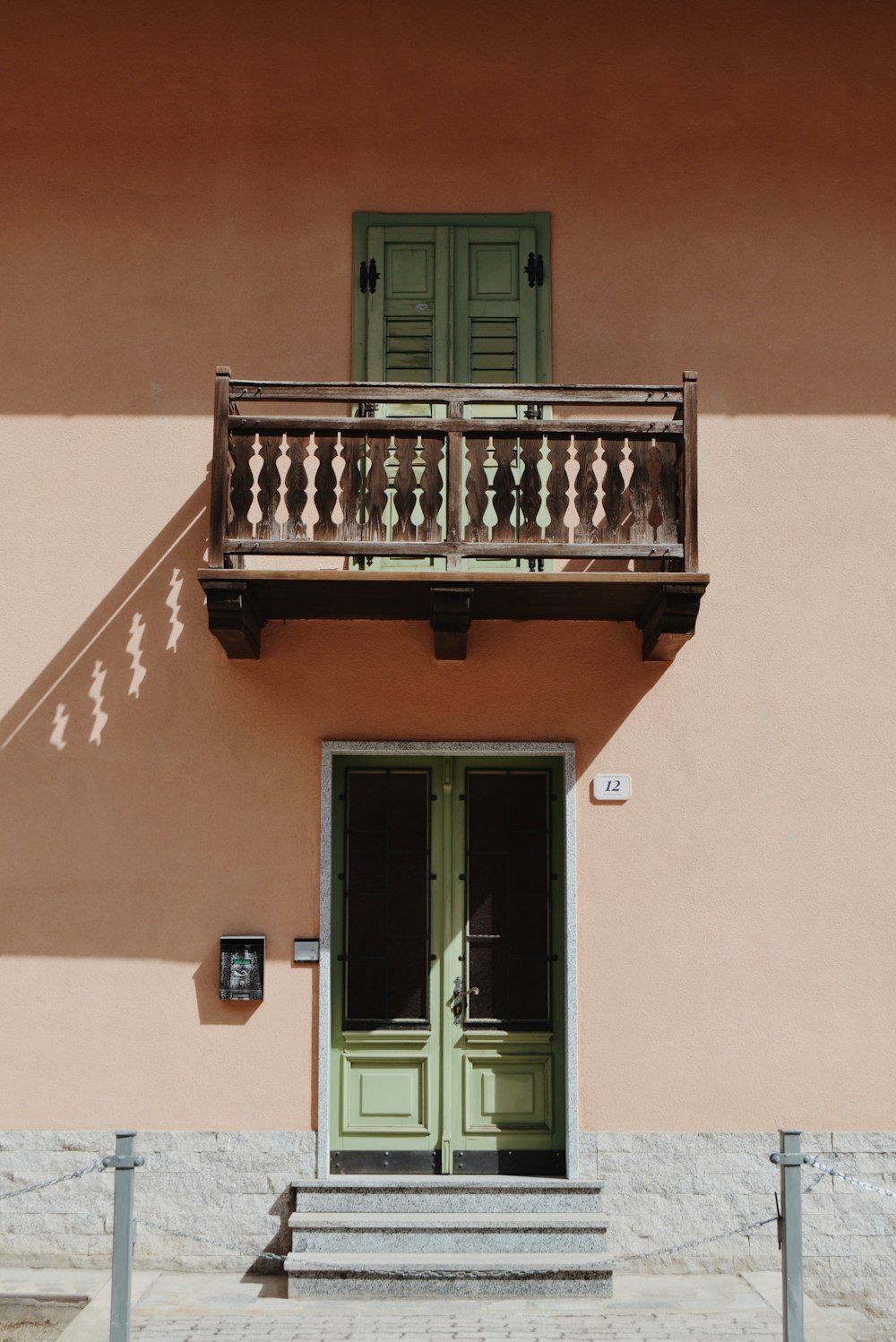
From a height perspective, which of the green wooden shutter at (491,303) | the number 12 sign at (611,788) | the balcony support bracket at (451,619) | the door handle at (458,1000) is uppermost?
the green wooden shutter at (491,303)

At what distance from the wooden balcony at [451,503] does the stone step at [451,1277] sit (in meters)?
3.44

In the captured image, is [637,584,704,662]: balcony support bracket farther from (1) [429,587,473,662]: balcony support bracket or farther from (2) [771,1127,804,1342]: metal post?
(2) [771,1127,804,1342]: metal post

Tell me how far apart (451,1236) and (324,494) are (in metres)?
4.16

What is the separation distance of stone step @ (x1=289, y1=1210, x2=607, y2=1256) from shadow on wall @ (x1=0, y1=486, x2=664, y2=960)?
1.31 m

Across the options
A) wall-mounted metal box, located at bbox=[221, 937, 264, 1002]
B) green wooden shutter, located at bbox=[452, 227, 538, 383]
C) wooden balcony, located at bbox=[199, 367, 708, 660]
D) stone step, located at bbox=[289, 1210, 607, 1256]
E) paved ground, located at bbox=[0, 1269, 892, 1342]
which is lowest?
paved ground, located at bbox=[0, 1269, 892, 1342]

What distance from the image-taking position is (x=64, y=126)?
7543 millimetres

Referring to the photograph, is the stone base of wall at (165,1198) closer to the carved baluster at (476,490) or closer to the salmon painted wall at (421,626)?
the salmon painted wall at (421,626)

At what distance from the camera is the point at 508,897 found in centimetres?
721

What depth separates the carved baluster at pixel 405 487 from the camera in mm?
6531

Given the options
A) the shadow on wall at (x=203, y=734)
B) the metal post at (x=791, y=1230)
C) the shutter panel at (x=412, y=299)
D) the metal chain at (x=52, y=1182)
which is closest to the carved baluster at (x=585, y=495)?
the shadow on wall at (x=203, y=734)

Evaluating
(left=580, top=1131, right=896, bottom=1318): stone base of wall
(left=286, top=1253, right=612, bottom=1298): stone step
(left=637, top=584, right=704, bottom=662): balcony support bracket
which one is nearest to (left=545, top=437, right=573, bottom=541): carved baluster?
(left=637, top=584, right=704, bottom=662): balcony support bracket

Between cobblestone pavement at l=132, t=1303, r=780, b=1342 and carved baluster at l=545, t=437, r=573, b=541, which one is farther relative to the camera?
carved baluster at l=545, t=437, r=573, b=541

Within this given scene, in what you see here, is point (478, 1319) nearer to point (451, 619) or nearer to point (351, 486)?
→ point (451, 619)

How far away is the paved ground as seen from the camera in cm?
591
